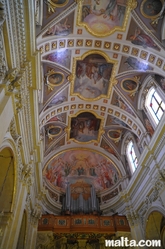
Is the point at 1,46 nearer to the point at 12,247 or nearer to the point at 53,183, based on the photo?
the point at 12,247

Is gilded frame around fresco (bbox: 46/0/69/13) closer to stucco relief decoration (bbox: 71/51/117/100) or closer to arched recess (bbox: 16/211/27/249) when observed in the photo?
stucco relief decoration (bbox: 71/51/117/100)

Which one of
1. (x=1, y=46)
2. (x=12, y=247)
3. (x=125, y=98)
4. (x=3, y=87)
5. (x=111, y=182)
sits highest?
(x=125, y=98)

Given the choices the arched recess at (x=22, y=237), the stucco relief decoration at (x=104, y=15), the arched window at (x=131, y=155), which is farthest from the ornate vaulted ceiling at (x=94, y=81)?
the arched recess at (x=22, y=237)

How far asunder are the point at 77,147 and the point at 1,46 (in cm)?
1318

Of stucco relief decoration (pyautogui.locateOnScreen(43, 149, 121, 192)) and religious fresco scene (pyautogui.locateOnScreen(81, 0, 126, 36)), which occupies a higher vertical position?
religious fresco scene (pyautogui.locateOnScreen(81, 0, 126, 36))

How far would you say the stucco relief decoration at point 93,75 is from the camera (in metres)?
11.6

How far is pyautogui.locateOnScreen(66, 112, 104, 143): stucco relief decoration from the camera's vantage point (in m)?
15.0

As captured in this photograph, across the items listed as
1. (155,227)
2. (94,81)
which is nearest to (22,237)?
(155,227)

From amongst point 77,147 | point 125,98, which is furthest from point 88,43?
point 77,147

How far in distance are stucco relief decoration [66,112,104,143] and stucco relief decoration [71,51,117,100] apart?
6.34 ft

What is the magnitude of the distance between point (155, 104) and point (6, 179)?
9013 millimetres

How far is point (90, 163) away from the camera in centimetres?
1786

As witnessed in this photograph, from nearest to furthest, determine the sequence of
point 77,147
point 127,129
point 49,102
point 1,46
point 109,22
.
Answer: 1. point 1,46
2. point 109,22
3. point 49,102
4. point 127,129
5. point 77,147

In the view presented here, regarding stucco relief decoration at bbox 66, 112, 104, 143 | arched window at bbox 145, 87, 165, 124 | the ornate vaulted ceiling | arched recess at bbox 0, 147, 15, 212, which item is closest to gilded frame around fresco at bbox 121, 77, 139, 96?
the ornate vaulted ceiling
